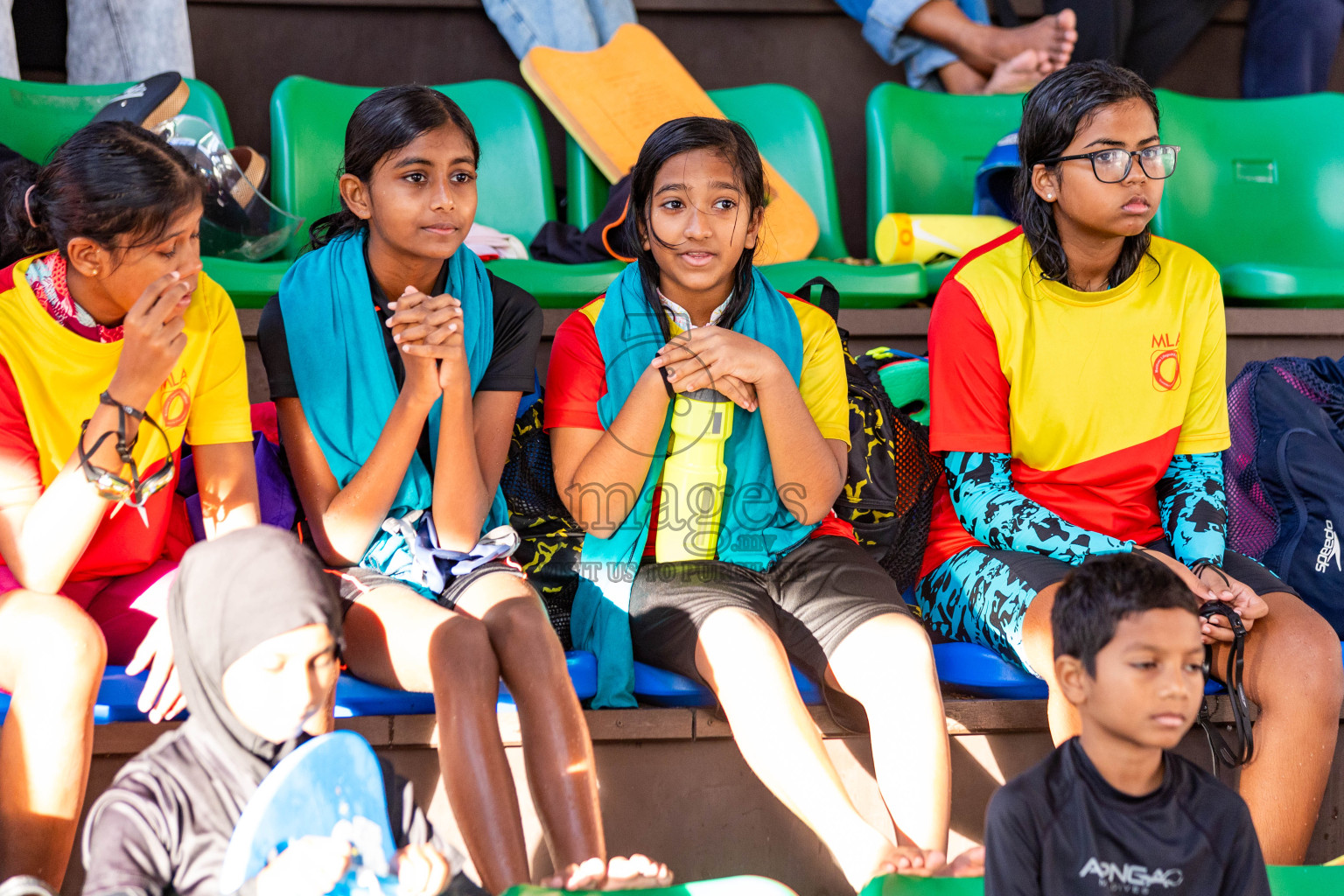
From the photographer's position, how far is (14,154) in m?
1.99

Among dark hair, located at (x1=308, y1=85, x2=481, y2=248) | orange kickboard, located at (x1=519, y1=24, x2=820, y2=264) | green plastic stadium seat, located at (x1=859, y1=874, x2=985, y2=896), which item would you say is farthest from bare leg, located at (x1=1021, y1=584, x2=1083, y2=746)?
orange kickboard, located at (x1=519, y1=24, x2=820, y2=264)

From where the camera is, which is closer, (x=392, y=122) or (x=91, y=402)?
(x=91, y=402)

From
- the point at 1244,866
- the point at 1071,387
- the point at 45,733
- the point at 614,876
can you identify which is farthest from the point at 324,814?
the point at 1071,387

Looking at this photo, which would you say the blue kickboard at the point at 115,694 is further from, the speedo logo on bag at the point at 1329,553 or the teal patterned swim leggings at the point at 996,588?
the speedo logo on bag at the point at 1329,553

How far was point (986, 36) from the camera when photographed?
304 cm

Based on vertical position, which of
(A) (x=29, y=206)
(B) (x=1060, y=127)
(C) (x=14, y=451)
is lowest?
(C) (x=14, y=451)

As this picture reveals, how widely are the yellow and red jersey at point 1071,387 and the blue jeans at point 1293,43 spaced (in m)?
1.77

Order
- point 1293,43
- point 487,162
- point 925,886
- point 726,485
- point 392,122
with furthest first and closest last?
point 1293,43 → point 487,162 → point 726,485 → point 392,122 → point 925,886

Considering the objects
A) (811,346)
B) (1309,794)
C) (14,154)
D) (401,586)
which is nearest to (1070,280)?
(811,346)

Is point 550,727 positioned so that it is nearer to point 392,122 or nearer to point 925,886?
point 925,886

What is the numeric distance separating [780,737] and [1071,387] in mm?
759

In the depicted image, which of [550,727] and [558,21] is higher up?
[558,21]

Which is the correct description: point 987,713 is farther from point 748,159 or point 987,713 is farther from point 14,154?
point 14,154

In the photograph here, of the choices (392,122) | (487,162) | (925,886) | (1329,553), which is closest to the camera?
(925,886)
